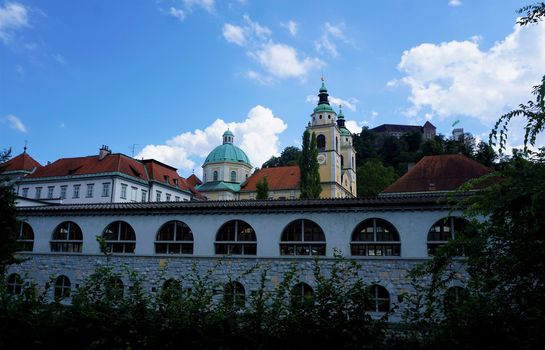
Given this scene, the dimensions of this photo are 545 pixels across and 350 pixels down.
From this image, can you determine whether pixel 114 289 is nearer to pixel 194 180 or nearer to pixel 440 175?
pixel 440 175

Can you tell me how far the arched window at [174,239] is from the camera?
22.1 metres

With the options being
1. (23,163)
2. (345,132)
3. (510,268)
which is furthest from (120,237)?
(345,132)

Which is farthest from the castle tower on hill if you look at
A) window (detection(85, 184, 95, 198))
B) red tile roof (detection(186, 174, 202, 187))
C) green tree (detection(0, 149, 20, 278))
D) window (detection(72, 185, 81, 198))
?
green tree (detection(0, 149, 20, 278))

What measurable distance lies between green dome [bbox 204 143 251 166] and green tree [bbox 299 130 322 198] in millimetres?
19274

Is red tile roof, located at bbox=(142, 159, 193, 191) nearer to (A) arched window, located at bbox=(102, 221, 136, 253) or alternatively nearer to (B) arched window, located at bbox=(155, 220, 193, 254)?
(A) arched window, located at bbox=(102, 221, 136, 253)

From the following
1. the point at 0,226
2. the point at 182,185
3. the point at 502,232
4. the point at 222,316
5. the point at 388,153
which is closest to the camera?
the point at 222,316

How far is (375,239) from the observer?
19.8 meters

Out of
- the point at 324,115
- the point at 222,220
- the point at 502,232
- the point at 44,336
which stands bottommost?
the point at 44,336

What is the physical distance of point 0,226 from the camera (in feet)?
52.3

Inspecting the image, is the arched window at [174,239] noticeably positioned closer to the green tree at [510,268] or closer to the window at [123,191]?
the green tree at [510,268]

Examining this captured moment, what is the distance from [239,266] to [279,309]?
14016mm

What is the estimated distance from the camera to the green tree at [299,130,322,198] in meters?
49.9

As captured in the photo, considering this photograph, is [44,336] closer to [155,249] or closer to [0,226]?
[0,226]

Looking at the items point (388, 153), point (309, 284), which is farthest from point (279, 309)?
point (388, 153)
